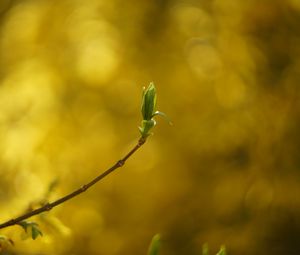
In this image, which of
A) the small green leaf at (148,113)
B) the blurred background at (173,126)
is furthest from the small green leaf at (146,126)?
the blurred background at (173,126)

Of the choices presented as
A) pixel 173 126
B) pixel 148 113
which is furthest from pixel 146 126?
pixel 173 126


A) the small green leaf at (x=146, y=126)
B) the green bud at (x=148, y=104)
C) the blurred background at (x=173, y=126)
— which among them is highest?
the blurred background at (x=173, y=126)

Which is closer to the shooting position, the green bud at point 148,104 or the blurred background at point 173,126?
the green bud at point 148,104

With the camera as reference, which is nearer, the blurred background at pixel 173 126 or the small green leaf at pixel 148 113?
the small green leaf at pixel 148 113

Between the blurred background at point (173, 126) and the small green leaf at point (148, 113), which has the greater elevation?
the blurred background at point (173, 126)

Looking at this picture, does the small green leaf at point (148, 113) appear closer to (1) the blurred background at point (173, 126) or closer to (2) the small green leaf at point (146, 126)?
(2) the small green leaf at point (146, 126)

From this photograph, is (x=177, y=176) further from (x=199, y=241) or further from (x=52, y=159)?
(x=52, y=159)

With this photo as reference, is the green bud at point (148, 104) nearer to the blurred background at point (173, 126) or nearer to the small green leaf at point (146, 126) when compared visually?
the small green leaf at point (146, 126)

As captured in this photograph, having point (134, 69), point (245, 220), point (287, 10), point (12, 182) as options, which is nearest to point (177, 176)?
point (245, 220)

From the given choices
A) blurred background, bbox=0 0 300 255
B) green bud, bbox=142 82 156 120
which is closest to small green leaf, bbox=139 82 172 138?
green bud, bbox=142 82 156 120
